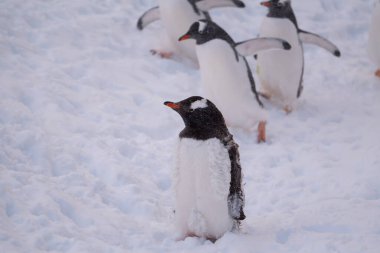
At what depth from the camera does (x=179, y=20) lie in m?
5.56

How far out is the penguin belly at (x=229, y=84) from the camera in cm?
436

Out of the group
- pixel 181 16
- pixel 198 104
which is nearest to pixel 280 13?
pixel 181 16

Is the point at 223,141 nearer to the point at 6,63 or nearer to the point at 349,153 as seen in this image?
the point at 349,153

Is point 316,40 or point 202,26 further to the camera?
point 316,40

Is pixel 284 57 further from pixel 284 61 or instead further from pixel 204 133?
pixel 204 133

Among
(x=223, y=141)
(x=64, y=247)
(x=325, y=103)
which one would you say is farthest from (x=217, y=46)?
(x=64, y=247)

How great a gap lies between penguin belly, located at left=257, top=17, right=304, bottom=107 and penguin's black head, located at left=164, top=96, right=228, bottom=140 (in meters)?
2.42

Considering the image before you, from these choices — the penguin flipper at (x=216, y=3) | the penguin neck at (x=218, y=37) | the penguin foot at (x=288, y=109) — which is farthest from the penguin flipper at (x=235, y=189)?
the penguin flipper at (x=216, y=3)

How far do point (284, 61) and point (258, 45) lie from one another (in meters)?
0.51

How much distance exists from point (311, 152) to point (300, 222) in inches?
54.6

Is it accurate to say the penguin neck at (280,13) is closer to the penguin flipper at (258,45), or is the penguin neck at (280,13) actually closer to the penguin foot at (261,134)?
the penguin flipper at (258,45)

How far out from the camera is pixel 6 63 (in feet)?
14.5

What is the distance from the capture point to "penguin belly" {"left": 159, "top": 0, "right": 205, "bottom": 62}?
5547 mm

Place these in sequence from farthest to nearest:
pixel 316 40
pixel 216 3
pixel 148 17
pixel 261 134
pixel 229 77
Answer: pixel 148 17 < pixel 216 3 < pixel 316 40 < pixel 261 134 < pixel 229 77
